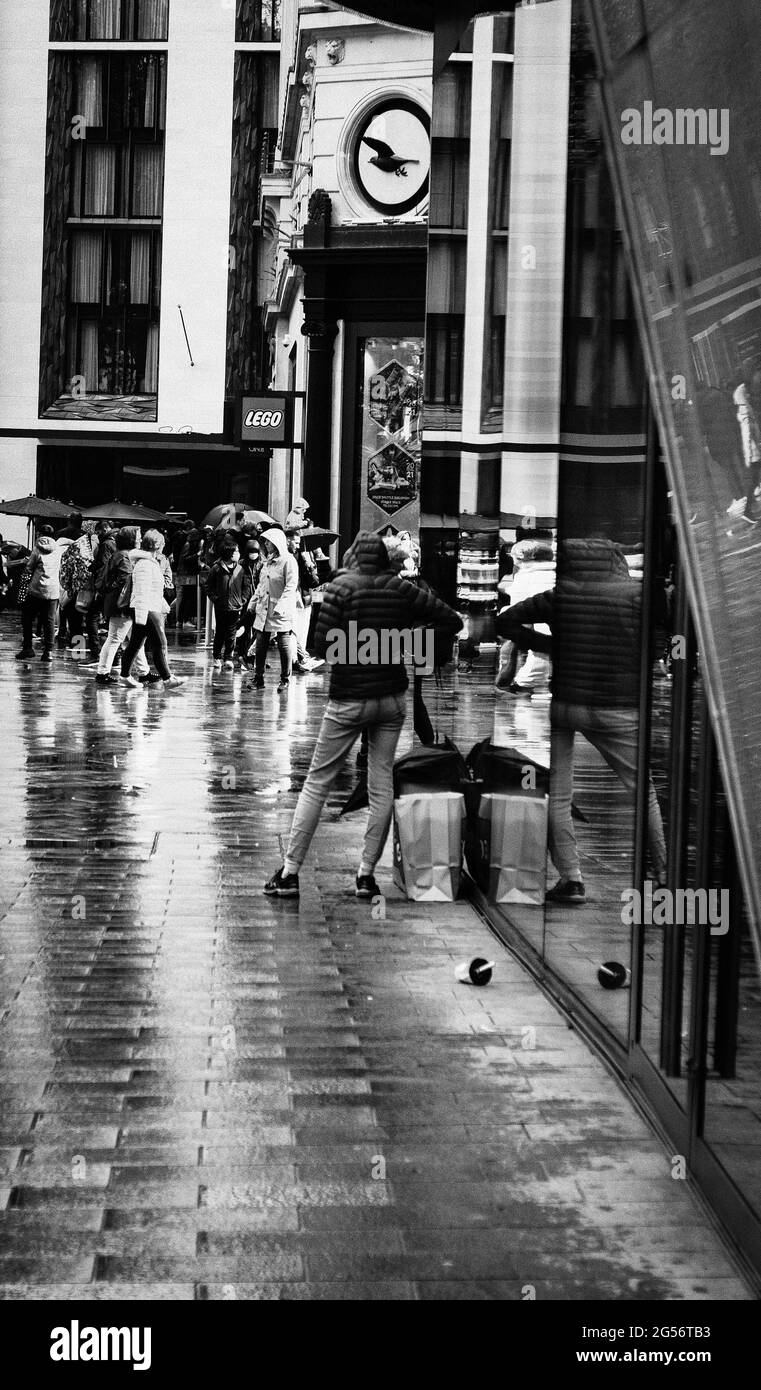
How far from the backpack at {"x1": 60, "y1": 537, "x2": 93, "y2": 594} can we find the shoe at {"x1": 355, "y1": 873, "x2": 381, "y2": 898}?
18859 millimetres

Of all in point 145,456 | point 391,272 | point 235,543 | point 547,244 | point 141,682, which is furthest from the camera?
point 145,456

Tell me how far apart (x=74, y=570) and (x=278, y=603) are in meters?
6.32

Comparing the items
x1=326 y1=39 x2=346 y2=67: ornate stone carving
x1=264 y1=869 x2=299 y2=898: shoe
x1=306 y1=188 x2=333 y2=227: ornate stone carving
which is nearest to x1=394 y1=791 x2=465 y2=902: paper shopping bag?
x1=264 y1=869 x2=299 y2=898: shoe

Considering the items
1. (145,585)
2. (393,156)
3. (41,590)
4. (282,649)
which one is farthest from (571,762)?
(393,156)

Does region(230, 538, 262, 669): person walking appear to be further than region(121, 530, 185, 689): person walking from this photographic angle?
Yes

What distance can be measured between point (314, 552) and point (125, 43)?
2768cm

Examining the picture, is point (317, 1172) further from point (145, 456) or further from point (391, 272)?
point (145, 456)

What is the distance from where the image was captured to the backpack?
27.1 m

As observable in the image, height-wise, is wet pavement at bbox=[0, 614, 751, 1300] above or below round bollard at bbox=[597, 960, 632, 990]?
below

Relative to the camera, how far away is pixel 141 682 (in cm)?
2139

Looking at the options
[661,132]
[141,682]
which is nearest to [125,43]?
[141,682]

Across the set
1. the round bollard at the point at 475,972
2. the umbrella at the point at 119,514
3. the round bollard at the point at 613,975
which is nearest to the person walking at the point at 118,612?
the umbrella at the point at 119,514

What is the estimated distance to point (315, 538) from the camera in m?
27.1

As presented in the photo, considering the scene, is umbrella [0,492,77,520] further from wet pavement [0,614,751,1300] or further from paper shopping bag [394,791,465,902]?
paper shopping bag [394,791,465,902]
